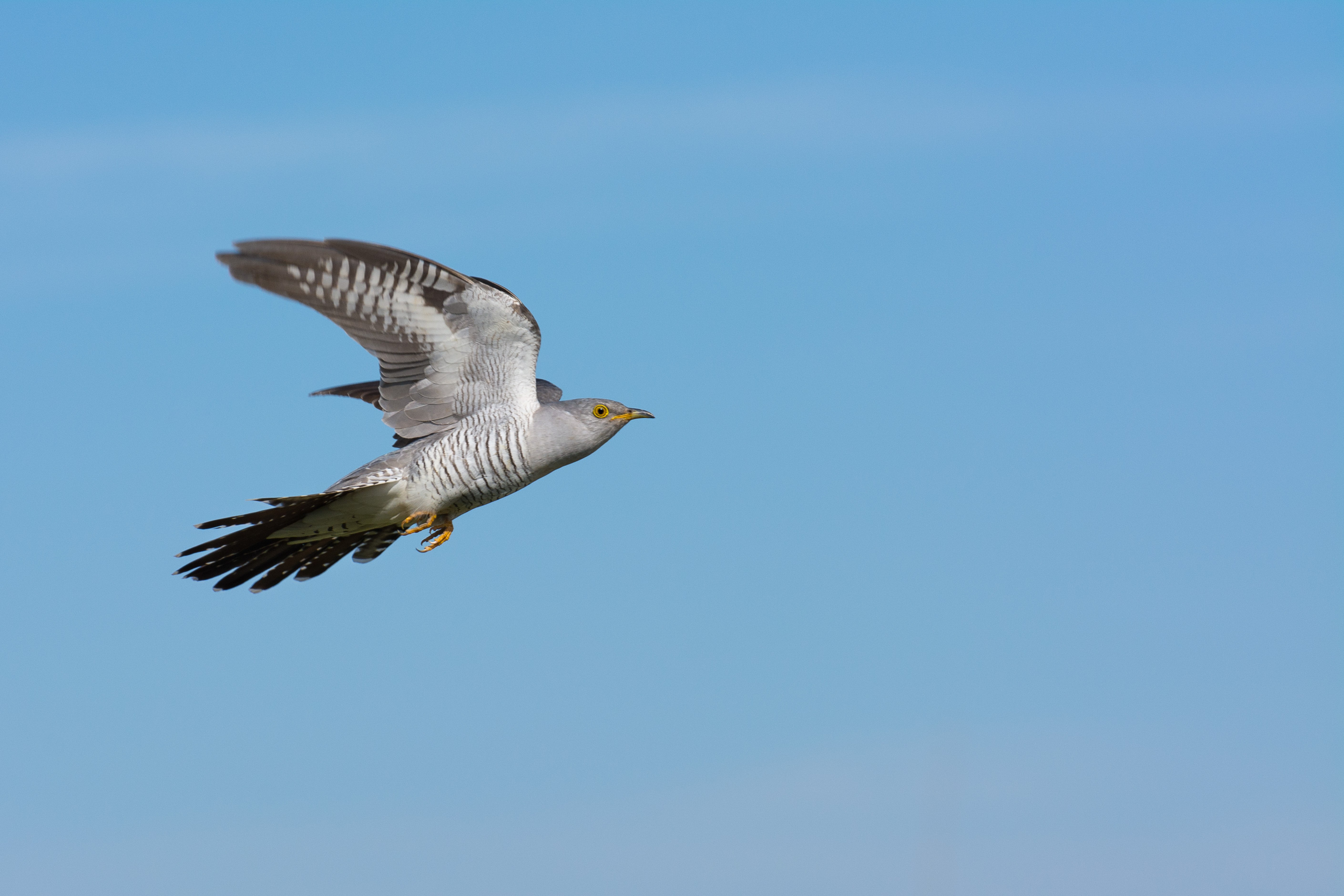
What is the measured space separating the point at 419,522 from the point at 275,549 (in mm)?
1042

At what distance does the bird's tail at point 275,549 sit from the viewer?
30.2 feet

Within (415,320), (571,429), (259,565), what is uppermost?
(415,320)

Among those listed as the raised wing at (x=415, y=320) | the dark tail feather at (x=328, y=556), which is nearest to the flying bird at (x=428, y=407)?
the raised wing at (x=415, y=320)

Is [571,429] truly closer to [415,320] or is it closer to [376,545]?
[415,320]

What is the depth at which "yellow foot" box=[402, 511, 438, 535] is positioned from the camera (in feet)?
31.2

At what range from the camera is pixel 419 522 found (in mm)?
9570

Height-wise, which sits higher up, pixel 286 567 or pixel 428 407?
pixel 428 407

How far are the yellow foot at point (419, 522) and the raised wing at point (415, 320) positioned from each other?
50cm

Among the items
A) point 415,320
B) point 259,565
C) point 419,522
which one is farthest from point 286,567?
point 415,320

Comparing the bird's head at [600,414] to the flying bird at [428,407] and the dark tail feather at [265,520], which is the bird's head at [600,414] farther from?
the dark tail feather at [265,520]

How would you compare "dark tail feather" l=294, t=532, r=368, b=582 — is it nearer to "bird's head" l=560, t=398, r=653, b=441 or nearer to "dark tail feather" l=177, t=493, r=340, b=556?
"dark tail feather" l=177, t=493, r=340, b=556

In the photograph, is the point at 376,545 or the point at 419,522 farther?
the point at 376,545

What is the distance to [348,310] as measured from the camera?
30.7 feet

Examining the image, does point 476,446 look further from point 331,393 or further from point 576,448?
point 331,393
